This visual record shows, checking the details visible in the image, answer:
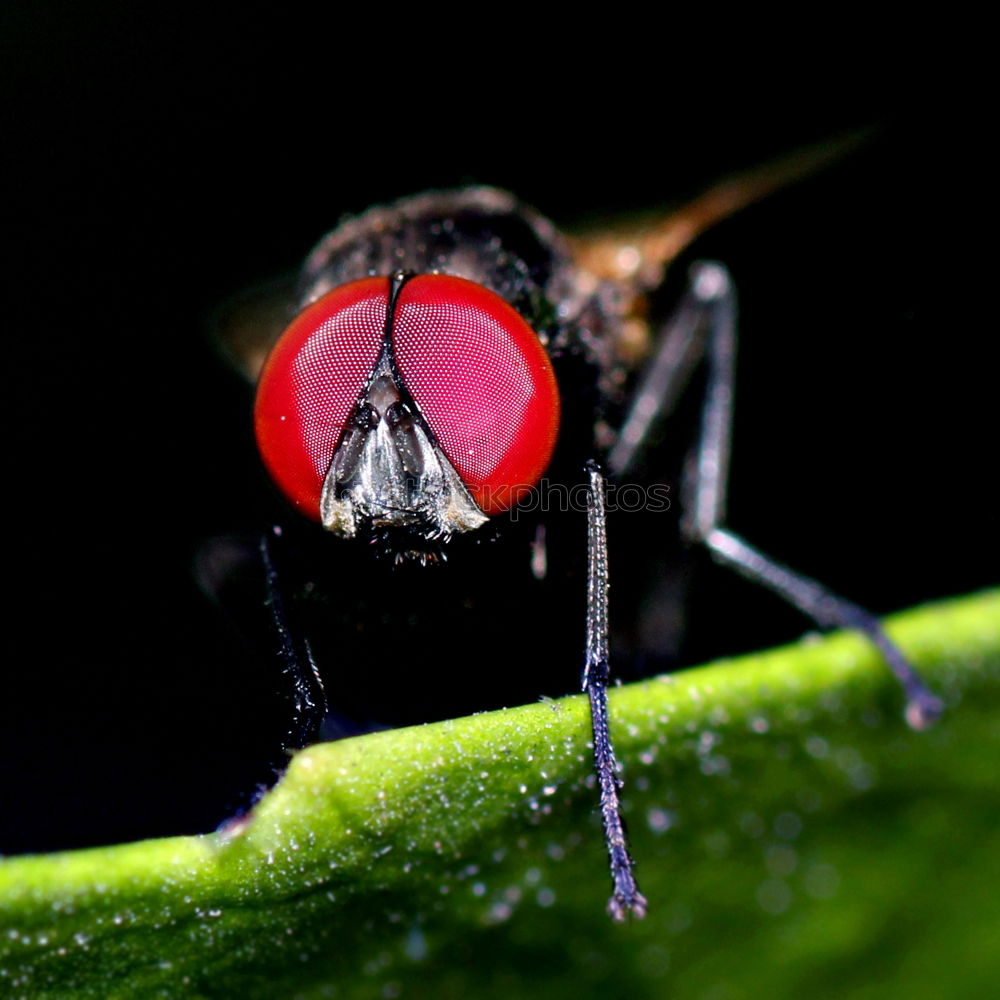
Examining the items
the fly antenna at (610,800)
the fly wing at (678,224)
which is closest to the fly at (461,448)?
the fly antenna at (610,800)

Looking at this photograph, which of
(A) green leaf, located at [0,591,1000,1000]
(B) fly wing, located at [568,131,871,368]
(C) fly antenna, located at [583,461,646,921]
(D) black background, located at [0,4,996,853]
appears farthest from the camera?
(B) fly wing, located at [568,131,871,368]

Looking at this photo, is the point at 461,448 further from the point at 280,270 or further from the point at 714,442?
the point at 280,270

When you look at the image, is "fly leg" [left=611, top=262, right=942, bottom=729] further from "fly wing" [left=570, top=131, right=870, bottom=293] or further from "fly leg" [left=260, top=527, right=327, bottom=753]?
"fly leg" [left=260, top=527, right=327, bottom=753]

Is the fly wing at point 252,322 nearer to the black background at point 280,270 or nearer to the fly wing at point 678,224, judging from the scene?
the black background at point 280,270

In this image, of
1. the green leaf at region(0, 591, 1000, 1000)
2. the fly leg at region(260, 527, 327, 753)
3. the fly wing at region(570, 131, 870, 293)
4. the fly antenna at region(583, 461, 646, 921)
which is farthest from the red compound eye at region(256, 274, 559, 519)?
the fly wing at region(570, 131, 870, 293)

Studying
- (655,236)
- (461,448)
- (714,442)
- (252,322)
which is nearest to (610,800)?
(461,448)

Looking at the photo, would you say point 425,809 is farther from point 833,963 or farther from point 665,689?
point 833,963
